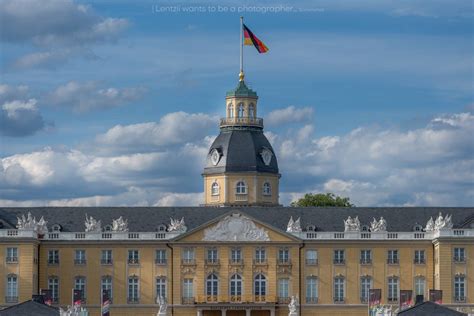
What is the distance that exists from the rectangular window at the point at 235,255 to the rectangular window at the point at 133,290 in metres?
7.90

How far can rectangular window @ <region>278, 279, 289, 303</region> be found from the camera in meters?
165

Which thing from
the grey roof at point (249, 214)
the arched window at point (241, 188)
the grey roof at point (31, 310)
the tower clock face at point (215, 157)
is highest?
the tower clock face at point (215, 157)

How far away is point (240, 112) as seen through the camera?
180 metres

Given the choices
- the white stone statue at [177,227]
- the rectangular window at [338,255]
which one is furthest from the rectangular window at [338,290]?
the white stone statue at [177,227]

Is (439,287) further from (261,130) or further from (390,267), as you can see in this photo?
(261,130)

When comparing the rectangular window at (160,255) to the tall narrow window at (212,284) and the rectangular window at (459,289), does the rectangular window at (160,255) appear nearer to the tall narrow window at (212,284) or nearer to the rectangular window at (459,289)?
the tall narrow window at (212,284)

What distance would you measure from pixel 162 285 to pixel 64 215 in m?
10.1

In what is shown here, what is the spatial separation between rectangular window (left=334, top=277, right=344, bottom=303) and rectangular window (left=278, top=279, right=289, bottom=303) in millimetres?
3871

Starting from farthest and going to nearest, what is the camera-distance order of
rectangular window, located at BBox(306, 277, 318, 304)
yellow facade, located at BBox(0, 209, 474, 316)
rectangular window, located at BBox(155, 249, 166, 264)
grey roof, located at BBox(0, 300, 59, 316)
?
rectangular window, located at BBox(155, 249, 166, 264) → rectangular window, located at BBox(306, 277, 318, 304) → yellow facade, located at BBox(0, 209, 474, 316) → grey roof, located at BBox(0, 300, 59, 316)

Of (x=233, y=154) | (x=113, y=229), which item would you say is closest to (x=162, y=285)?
(x=113, y=229)

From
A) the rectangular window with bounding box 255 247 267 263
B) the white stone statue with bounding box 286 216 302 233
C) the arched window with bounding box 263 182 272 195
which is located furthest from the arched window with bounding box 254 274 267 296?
the arched window with bounding box 263 182 272 195

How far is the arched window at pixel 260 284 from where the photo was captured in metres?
165

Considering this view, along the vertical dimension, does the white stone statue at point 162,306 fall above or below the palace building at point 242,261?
below

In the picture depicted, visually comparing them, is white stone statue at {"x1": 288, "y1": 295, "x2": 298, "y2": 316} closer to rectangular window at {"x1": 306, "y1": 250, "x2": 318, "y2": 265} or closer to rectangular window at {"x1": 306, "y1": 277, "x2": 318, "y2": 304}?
rectangular window at {"x1": 306, "y1": 277, "x2": 318, "y2": 304}
